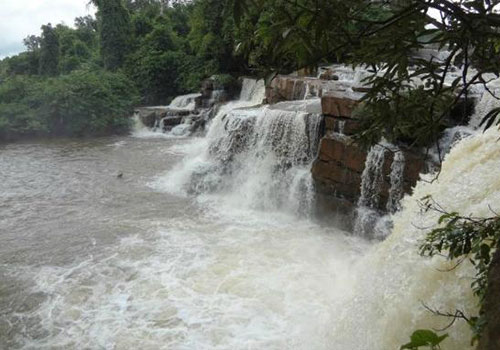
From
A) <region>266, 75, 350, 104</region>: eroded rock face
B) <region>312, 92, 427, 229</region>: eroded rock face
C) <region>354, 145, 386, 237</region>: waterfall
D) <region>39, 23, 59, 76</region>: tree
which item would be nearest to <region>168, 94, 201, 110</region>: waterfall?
<region>266, 75, 350, 104</region>: eroded rock face

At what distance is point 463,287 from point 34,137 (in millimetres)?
13588

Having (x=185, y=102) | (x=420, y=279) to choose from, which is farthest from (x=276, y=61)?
(x=185, y=102)

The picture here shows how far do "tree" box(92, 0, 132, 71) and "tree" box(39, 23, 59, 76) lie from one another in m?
2.53

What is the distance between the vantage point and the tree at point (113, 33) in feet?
59.4

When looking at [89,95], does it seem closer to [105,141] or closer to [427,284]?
[105,141]

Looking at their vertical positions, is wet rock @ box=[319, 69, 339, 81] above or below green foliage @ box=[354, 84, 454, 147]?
above

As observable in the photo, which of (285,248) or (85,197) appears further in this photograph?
(85,197)

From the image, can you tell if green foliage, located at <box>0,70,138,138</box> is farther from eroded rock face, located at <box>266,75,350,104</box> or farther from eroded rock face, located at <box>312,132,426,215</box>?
eroded rock face, located at <box>312,132,426,215</box>

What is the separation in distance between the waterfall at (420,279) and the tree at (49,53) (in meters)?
19.5

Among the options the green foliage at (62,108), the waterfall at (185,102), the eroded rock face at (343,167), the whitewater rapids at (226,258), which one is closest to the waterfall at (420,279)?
the whitewater rapids at (226,258)

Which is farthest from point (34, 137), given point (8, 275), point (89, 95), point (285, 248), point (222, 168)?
point (285, 248)

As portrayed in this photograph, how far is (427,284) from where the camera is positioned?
110 inches

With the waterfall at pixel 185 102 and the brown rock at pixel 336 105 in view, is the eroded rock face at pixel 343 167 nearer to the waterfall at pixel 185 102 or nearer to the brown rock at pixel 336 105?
the brown rock at pixel 336 105

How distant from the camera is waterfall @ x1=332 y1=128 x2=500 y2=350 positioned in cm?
261
